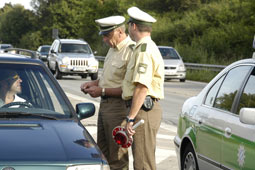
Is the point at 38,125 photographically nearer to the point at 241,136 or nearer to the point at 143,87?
the point at 143,87

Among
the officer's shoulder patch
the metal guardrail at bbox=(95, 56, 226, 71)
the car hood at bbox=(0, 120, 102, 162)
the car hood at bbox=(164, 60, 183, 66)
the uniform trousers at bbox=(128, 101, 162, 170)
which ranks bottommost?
the metal guardrail at bbox=(95, 56, 226, 71)

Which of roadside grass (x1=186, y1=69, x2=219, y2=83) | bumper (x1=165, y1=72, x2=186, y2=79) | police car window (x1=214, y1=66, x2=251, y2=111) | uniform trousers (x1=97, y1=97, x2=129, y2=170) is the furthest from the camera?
roadside grass (x1=186, y1=69, x2=219, y2=83)

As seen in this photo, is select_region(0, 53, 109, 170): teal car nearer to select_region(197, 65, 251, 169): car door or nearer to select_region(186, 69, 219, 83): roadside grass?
select_region(197, 65, 251, 169): car door

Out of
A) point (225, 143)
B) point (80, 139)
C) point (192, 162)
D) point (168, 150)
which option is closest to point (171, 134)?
point (168, 150)

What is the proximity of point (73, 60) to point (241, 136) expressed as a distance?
24918 mm

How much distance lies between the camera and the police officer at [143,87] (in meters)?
5.66

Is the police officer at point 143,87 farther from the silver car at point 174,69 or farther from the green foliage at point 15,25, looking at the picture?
the green foliage at point 15,25

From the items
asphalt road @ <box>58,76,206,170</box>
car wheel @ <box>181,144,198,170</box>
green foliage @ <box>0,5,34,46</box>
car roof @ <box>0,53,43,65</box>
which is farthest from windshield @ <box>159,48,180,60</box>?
green foliage @ <box>0,5,34,46</box>

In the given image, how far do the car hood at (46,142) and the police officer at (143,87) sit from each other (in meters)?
0.68

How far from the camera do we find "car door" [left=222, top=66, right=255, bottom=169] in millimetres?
5094

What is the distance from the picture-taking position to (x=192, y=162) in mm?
6562

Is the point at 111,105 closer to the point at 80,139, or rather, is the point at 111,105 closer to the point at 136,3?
the point at 80,139

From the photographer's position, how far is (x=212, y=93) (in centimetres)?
654

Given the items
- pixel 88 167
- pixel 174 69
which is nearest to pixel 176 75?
pixel 174 69
